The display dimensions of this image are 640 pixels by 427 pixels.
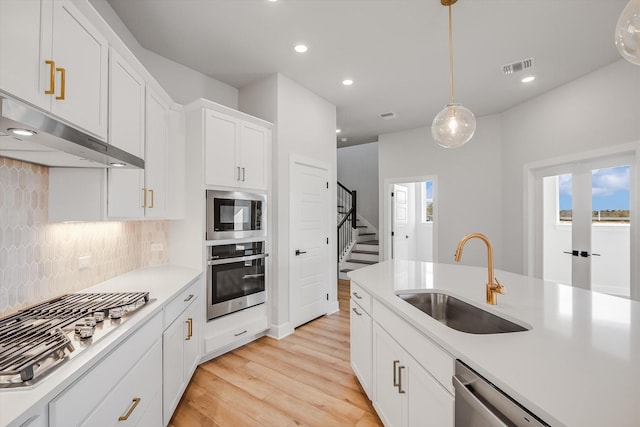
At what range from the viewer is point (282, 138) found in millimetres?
3361

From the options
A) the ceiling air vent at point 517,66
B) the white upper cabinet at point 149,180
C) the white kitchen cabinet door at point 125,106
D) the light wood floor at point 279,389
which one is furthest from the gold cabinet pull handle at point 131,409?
the ceiling air vent at point 517,66

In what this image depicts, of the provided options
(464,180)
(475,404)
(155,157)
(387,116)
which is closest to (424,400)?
(475,404)

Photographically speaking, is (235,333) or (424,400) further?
(235,333)

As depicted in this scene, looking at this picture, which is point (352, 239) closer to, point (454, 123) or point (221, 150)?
point (221, 150)

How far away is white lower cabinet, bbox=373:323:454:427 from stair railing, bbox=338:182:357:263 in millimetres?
4785

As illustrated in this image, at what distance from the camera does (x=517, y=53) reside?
2.97m

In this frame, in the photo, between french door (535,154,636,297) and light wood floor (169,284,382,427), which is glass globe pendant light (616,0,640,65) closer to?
light wood floor (169,284,382,427)

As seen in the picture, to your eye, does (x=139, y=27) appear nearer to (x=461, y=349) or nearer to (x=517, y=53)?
(x=461, y=349)

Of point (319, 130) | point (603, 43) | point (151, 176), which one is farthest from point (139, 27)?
point (603, 43)

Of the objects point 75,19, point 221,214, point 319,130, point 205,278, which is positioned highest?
point 319,130

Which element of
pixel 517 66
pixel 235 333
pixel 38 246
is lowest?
pixel 235 333

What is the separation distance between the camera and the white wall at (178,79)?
261cm

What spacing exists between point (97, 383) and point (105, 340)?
157mm

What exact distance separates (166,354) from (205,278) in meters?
0.90
